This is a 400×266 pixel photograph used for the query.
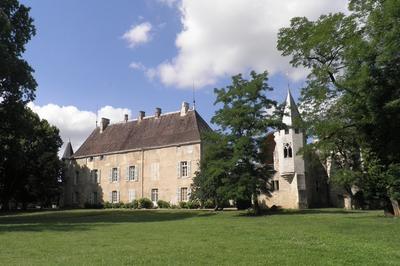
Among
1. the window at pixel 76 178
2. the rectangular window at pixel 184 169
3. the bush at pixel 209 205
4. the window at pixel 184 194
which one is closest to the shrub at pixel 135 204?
the window at pixel 184 194

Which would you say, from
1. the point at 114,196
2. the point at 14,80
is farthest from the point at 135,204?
the point at 14,80

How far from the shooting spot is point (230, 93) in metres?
29.9

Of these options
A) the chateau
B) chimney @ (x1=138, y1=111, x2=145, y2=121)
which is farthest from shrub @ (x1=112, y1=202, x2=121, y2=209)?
chimney @ (x1=138, y1=111, x2=145, y2=121)

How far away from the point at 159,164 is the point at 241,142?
774 inches

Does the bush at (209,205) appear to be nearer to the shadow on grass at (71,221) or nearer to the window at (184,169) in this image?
the window at (184,169)

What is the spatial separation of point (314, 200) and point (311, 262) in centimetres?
3522

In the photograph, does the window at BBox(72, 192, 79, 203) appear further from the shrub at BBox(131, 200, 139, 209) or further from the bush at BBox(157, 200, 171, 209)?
the bush at BBox(157, 200, 171, 209)

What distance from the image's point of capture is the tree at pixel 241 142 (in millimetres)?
28375

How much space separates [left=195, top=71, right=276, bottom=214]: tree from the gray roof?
13.4 metres

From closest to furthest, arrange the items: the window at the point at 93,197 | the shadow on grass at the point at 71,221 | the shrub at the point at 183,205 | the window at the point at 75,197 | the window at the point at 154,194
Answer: the shadow on grass at the point at 71,221 → the shrub at the point at 183,205 → the window at the point at 154,194 → the window at the point at 93,197 → the window at the point at 75,197

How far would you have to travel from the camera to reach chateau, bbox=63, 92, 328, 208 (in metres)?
41.1

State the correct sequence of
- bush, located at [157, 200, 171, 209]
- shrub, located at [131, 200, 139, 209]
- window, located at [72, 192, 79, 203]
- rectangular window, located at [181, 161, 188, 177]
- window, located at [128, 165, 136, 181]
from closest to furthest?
bush, located at [157, 200, 171, 209] → rectangular window, located at [181, 161, 188, 177] → shrub, located at [131, 200, 139, 209] → window, located at [128, 165, 136, 181] → window, located at [72, 192, 79, 203]

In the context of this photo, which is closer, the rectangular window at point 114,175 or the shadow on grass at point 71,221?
the shadow on grass at point 71,221

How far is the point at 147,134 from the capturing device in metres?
48.9
